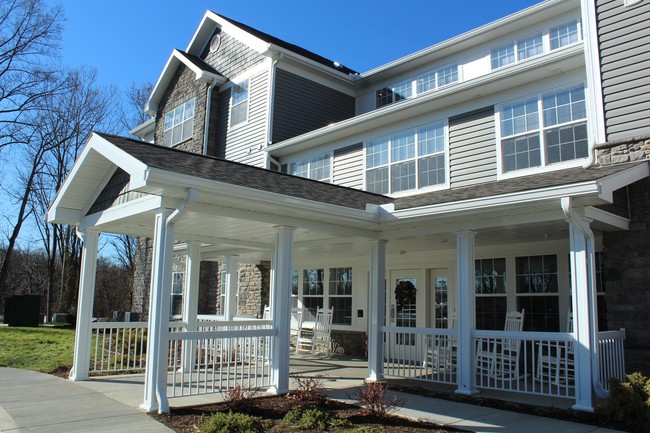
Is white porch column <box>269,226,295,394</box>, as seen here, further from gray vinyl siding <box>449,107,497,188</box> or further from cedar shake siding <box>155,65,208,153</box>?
cedar shake siding <box>155,65,208,153</box>

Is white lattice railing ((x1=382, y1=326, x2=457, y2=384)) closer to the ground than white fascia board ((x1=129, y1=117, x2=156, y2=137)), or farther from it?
closer to the ground

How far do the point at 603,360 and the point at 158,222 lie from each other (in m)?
6.18

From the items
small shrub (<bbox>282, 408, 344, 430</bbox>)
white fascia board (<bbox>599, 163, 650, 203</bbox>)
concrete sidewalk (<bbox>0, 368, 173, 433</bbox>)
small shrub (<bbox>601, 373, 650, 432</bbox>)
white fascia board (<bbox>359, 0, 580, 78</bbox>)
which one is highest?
white fascia board (<bbox>359, 0, 580, 78</bbox>)

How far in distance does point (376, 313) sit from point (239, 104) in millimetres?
9889

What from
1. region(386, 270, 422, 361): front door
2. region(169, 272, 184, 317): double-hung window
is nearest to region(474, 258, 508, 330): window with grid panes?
region(386, 270, 422, 361): front door

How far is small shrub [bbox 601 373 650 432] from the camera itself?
242 inches

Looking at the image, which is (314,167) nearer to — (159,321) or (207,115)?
(207,115)

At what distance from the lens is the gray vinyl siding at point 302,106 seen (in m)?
15.5

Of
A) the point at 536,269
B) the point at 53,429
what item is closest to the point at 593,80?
the point at 536,269

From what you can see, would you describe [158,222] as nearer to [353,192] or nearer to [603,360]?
[353,192]

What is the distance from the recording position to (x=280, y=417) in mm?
6391

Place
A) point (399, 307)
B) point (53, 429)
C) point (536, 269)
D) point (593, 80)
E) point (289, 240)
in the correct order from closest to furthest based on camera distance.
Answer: point (53, 429) → point (289, 240) → point (593, 80) → point (536, 269) → point (399, 307)

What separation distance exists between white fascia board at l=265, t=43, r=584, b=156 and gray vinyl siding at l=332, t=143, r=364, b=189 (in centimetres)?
40

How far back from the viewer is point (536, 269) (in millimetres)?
9891
